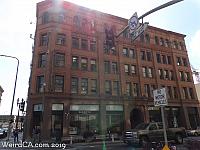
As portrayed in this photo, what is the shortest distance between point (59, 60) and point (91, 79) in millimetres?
5882

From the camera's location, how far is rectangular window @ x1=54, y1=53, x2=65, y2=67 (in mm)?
30453

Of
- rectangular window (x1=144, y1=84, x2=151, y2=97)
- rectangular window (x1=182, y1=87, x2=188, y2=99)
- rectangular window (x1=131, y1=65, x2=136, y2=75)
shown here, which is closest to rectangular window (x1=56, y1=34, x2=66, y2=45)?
rectangular window (x1=131, y1=65, x2=136, y2=75)

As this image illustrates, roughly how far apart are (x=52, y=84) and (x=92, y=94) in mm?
6457

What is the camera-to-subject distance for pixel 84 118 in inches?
1188

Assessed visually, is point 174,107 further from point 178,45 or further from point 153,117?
point 178,45

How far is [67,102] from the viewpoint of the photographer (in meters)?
29.0

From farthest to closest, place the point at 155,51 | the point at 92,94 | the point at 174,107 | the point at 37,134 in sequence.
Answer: the point at 155,51, the point at 174,107, the point at 92,94, the point at 37,134

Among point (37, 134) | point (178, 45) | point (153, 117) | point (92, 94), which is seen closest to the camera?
point (37, 134)

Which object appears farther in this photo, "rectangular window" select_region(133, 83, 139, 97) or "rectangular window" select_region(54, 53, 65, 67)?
"rectangular window" select_region(133, 83, 139, 97)

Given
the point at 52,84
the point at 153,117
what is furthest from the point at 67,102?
the point at 153,117

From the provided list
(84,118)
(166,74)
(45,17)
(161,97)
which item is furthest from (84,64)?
(161,97)

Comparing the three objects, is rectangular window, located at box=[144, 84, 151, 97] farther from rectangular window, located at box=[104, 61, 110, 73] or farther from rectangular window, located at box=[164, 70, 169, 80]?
rectangular window, located at box=[104, 61, 110, 73]

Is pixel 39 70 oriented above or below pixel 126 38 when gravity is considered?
below

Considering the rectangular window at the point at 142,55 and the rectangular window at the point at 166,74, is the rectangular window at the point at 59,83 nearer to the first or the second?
the rectangular window at the point at 142,55
